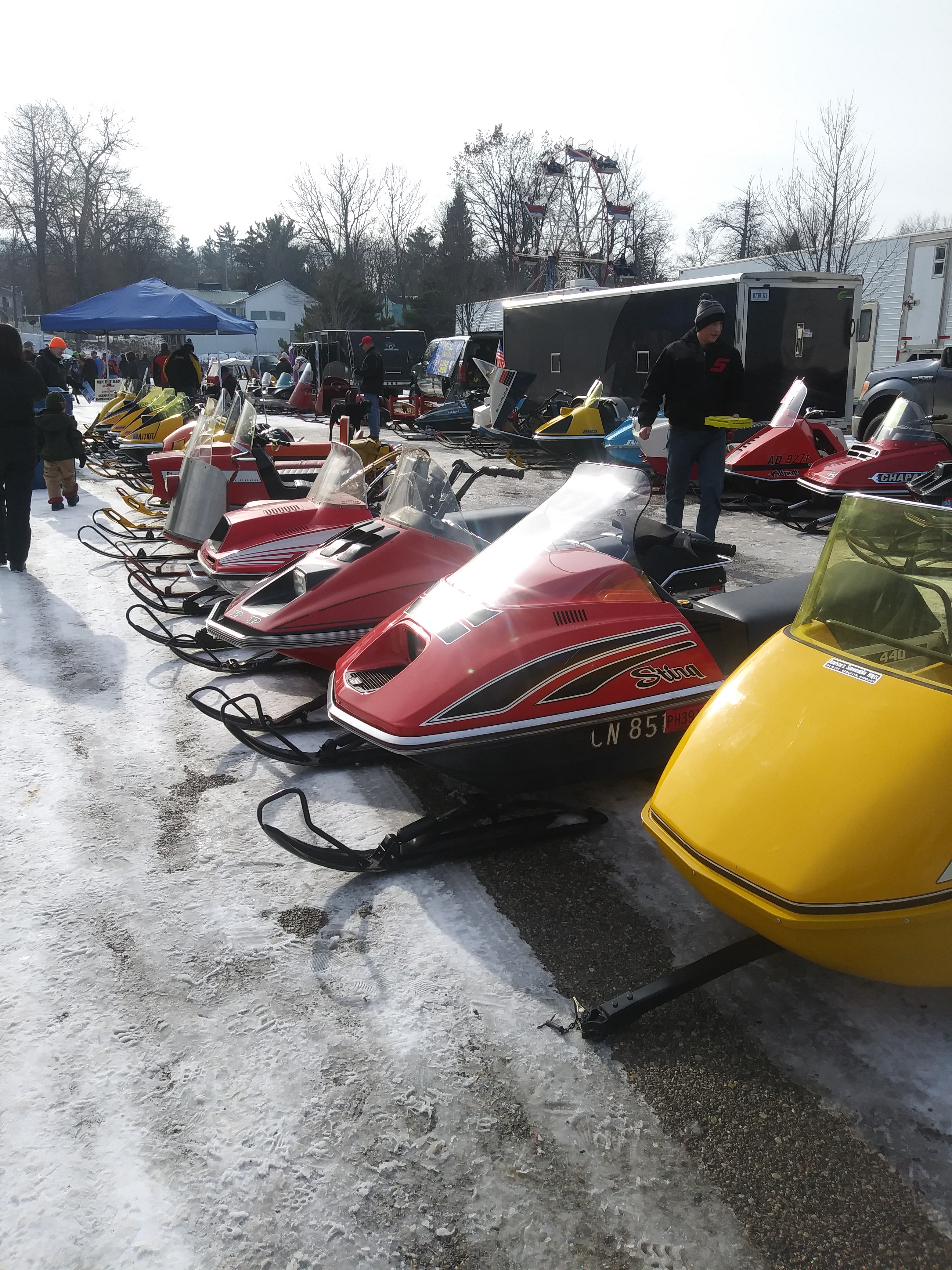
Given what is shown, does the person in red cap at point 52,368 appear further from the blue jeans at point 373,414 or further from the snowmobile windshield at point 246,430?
the snowmobile windshield at point 246,430

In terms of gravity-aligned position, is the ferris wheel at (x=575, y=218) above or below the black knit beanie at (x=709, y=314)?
above

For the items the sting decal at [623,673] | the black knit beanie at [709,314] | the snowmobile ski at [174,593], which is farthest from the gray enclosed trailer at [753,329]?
the sting decal at [623,673]

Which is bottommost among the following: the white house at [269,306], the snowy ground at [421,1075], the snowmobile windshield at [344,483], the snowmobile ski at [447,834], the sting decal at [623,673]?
the snowy ground at [421,1075]

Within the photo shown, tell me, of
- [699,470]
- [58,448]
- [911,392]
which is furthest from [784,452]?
[58,448]

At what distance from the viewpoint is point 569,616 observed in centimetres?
303

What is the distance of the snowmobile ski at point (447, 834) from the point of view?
2670 millimetres

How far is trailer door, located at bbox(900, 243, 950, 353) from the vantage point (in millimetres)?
13023

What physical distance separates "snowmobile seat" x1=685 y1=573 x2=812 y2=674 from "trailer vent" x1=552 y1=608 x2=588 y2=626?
60 centimetres

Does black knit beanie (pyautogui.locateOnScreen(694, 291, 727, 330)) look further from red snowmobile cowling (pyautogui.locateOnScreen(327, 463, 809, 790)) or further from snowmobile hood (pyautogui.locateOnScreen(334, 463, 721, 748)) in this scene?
snowmobile hood (pyautogui.locateOnScreen(334, 463, 721, 748))

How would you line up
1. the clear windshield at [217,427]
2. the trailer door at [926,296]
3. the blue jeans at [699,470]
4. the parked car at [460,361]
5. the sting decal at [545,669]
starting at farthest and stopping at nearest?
the parked car at [460,361]
the trailer door at [926,296]
the clear windshield at [217,427]
the blue jeans at [699,470]
the sting decal at [545,669]

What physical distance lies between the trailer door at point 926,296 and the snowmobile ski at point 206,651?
12.6 meters

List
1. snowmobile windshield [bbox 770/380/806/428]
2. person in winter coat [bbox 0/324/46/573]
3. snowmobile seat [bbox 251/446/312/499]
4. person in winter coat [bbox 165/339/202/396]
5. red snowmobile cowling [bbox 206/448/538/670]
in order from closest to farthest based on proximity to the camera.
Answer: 1. red snowmobile cowling [bbox 206/448/538/670]
2. snowmobile seat [bbox 251/446/312/499]
3. person in winter coat [bbox 0/324/46/573]
4. snowmobile windshield [bbox 770/380/806/428]
5. person in winter coat [bbox 165/339/202/396]

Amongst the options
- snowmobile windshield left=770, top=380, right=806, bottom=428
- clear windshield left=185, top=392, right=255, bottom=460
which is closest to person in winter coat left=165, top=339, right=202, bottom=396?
clear windshield left=185, top=392, right=255, bottom=460

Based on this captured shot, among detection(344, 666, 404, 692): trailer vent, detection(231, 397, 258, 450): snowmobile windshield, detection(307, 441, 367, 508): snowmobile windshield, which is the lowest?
detection(344, 666, 404, 692): trailer vent
